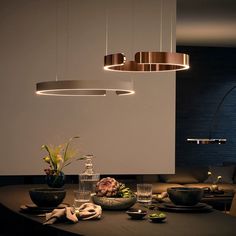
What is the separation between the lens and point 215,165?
1061 centimetres

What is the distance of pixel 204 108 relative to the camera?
35.8 ft

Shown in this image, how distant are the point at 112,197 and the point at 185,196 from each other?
41cm

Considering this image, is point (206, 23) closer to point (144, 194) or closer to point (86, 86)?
point (86, 86)

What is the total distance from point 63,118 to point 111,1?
1.31 metres

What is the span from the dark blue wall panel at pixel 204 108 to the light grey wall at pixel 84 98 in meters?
3.92

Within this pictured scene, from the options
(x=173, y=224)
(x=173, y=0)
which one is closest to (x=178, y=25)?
(x=173, y=0)

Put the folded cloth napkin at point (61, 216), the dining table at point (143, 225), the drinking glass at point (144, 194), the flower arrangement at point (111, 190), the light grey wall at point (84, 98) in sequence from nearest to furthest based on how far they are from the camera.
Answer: the dining table at point (143, 225) → the folded cloth napkin at point (61, 216) → the flower arrangement at point (111, 190) → the drinking glass at point (144, 194) → the light grey wall at point (84, 98)

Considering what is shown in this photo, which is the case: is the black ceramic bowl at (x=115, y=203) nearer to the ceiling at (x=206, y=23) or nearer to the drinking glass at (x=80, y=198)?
the drinking glass at (x=80, y=198)

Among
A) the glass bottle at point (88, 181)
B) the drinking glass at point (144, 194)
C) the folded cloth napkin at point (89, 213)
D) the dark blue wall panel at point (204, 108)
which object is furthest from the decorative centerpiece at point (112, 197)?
the dark blue wall panel at point (204, 108)

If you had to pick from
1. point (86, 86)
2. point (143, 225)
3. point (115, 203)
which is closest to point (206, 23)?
point (86, 86)

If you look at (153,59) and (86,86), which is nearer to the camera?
(153,59)

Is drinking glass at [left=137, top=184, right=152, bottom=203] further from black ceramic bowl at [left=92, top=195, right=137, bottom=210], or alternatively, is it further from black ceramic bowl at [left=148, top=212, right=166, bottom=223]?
black ceramic bowl at [left=148, top=212, right=166, bottom=223]

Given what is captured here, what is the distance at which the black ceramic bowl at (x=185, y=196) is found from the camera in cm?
364

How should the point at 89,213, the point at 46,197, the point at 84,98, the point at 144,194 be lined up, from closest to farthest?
the point at 89,213, the point at 46,197, the point at 144,194, the point at 84,98
